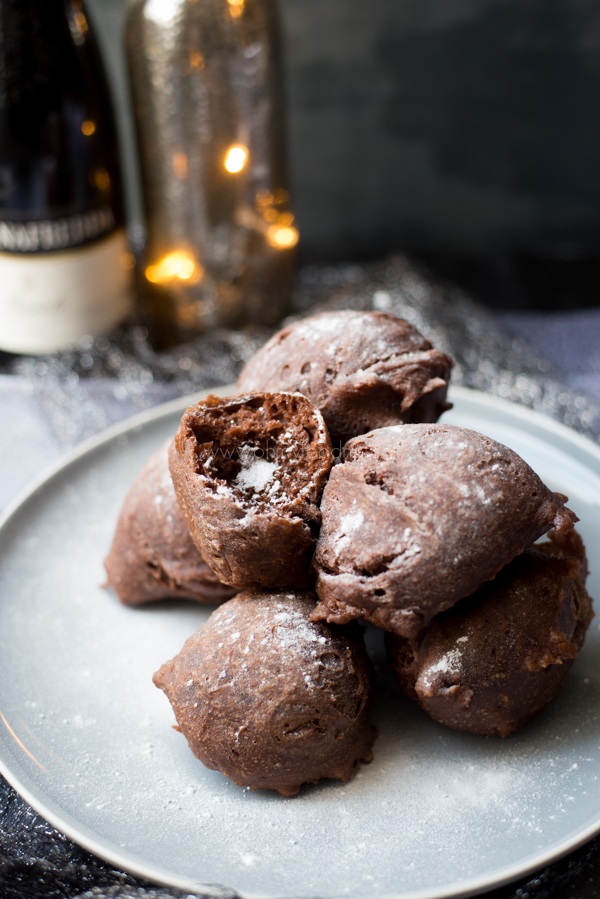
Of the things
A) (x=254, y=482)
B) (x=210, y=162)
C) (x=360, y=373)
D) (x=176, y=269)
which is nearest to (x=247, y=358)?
(x=176, y=269)

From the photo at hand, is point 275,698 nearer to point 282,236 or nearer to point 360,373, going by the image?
point 360,373

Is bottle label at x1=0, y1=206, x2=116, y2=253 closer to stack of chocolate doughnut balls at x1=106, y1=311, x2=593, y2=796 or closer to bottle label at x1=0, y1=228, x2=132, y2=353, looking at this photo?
bottle label at x1=0, y1=228, x2=132, y2=353

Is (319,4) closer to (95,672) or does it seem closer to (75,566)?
(75,566)

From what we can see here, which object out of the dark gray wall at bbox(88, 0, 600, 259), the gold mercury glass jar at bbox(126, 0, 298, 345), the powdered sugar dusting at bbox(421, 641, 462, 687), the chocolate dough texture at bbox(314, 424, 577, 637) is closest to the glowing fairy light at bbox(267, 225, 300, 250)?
the gold mercury glass jar at bbox(126, 0, 298, 345)

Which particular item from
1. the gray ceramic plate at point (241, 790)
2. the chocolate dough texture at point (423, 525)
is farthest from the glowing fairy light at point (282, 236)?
the chocolate dough texture at point (423, 525)

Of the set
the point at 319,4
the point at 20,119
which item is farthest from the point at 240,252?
the point at 319,4

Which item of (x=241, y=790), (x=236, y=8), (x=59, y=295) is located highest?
(x=236, y=8)

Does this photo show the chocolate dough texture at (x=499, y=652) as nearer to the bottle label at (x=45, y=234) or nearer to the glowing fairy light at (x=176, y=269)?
the glowing fairy light at (x=176, y=269)
